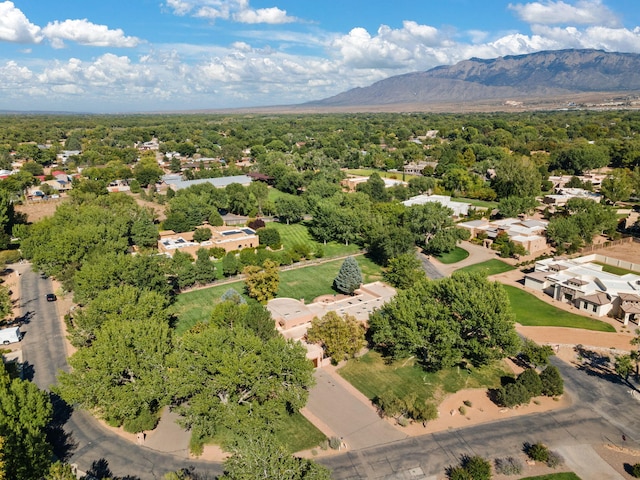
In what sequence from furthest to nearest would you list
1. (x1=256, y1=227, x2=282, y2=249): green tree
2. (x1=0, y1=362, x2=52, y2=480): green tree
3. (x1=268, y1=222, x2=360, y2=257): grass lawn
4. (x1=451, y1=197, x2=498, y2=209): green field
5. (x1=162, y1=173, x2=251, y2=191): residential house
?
(x1=162, y1=173, x2=251, y2=191): residential house
(x1=451, y1=197, x2=498, y2=209): green field
(x1=268, y1=222, x2=360, y2=257): grass lawn
(x1=256, y1=227, x2=282, y2=249): green tree
(x1=0, y1=362, x2=52, y2=480): green tree

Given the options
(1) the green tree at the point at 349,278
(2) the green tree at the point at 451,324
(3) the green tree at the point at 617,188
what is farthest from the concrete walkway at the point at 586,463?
(3) the green tree at the point at 617,188

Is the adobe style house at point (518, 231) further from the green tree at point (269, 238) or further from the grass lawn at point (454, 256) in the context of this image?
the green tree at point (269, 238)

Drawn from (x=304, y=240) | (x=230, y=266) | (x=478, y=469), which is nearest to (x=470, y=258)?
(x=304, y=240)

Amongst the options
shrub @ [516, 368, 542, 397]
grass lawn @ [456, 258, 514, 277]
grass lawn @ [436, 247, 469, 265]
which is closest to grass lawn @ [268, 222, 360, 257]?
grass lawn @ [436, 247, 469, 265]

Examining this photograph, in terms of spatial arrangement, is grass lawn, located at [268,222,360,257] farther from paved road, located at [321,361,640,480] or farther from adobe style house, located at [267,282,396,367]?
paved road, located at [321,361,640,480]

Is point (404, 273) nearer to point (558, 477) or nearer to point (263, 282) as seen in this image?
point (263, 282)

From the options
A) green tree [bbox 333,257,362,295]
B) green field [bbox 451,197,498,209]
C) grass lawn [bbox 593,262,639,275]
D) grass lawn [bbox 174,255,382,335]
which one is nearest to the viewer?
grass lawn [bbox 174,255,382,335]
